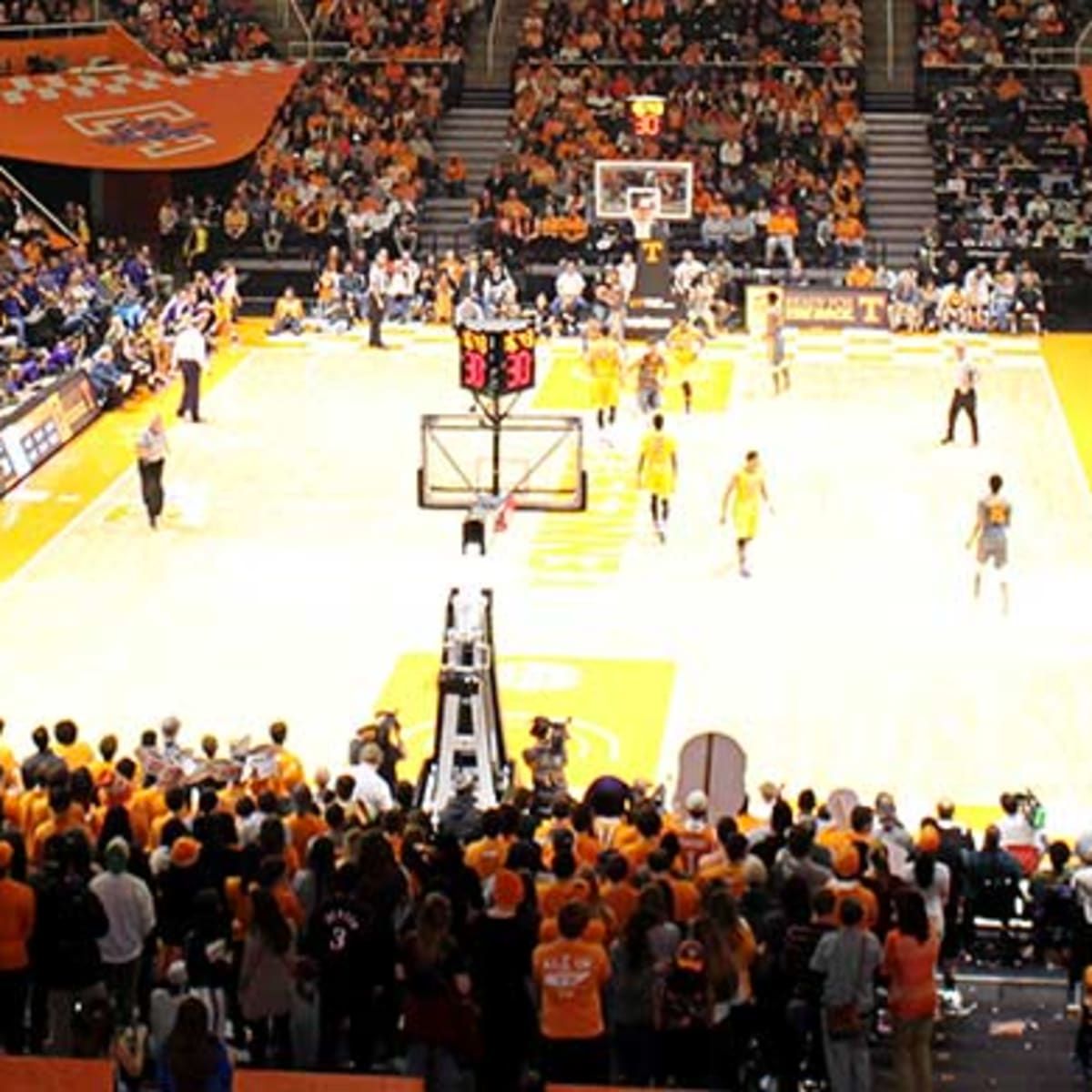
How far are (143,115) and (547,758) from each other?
2486cm

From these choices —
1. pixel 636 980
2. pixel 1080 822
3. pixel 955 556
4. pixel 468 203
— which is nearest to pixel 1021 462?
pixel 955 556

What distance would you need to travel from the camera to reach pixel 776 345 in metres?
32.3

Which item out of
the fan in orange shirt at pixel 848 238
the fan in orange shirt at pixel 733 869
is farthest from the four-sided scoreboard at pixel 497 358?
the fan in orange shirt at pixel 848 238

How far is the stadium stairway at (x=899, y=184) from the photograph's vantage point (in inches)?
1587

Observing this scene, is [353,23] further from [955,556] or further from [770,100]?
[955,556]

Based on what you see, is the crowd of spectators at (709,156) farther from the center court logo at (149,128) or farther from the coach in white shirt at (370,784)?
the coach in white shirt at (370,784)

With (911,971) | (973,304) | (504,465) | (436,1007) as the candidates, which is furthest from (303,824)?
(973,304)

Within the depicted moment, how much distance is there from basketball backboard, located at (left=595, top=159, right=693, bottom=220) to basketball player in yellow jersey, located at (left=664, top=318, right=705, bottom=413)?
21.7 feet

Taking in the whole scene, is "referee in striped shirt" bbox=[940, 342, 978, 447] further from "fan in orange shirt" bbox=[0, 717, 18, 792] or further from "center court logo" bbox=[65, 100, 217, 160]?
"center court logo" bbox=[65, 100, 217, 160]

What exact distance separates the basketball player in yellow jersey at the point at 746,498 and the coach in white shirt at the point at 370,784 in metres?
7.69

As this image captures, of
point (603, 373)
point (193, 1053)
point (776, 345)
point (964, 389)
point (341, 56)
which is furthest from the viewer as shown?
point (341, 56)

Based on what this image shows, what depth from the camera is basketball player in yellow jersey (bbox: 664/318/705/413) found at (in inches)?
1207

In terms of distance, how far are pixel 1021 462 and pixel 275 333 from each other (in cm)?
1247

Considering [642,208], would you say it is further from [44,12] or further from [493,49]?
[44,12]
